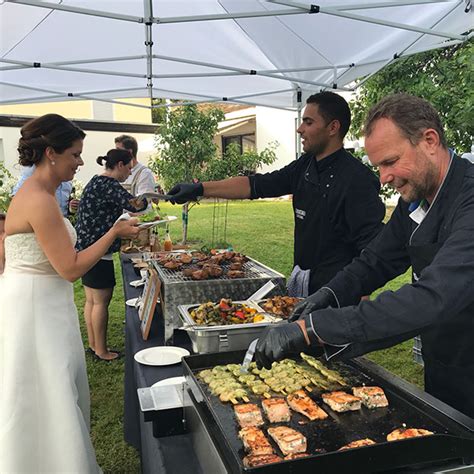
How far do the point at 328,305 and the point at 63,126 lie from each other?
156 cm

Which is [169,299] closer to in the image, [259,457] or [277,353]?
[277,353]

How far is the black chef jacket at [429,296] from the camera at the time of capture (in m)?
1.17

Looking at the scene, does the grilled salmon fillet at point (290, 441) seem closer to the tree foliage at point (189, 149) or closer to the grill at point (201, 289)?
the grill at point (201, 289)

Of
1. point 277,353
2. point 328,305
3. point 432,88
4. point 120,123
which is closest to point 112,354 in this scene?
point 328,305

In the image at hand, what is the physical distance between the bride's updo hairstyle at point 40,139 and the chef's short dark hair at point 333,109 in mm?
1387

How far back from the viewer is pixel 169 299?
2.29 m

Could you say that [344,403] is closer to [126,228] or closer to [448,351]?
[448,351]

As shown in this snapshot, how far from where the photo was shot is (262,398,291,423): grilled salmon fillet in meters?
1.33

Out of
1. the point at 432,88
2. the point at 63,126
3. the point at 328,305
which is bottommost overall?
the point at 328,305

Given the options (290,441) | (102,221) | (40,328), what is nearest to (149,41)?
(102,221)

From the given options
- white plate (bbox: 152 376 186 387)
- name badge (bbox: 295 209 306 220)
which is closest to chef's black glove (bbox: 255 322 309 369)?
white plate (bbox: 152 376 186 387)

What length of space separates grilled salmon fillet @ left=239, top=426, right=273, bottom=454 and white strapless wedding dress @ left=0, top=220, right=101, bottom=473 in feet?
4.19

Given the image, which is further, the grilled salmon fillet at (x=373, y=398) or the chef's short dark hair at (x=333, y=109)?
the chef's short dark hair at (x=333, y=109)

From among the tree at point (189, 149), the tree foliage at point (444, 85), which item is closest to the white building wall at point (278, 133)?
the tree at point (189, 149)
